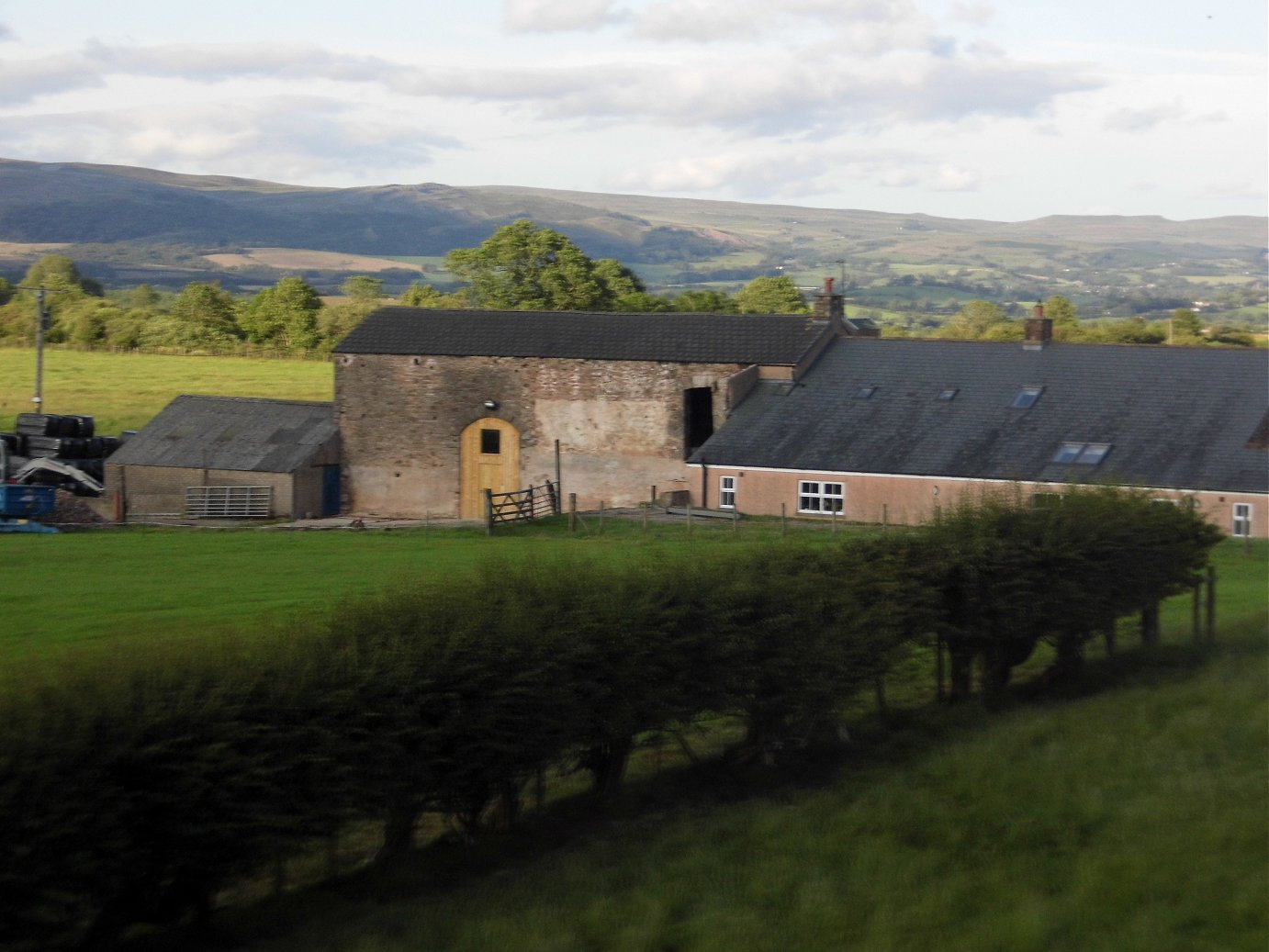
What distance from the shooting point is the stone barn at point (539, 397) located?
40.2 metres

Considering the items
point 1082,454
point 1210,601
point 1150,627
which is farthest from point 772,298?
point 1150,627

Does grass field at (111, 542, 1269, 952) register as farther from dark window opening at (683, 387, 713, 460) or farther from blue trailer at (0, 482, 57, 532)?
blue trailer at (0, 482, 57, 532)

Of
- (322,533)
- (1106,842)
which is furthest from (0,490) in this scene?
(1106,842)

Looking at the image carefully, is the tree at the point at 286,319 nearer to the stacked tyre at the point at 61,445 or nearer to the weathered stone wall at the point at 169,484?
the stacked tyre at the point at 61,445

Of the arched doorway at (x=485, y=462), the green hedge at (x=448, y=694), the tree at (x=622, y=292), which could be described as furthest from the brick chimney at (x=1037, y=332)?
the tree at (x=622, y=292)

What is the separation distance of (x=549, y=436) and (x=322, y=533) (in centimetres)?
843

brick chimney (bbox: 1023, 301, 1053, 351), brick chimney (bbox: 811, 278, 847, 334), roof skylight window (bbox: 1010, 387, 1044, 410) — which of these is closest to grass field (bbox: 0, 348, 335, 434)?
brick chimney (bbox: 811, 278, 847, 334)

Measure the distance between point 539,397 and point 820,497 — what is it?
31.8 ft

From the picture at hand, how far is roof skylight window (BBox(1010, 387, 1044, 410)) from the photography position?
36.3 m

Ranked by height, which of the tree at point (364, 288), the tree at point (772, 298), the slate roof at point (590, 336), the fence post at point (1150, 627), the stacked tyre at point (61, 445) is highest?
the tree at point (364, 288)

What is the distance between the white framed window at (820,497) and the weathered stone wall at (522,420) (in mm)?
4242

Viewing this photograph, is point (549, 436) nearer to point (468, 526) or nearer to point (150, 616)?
point (468, 526)

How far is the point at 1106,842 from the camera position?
32.9 ft

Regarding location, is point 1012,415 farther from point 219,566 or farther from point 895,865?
point 895,865
